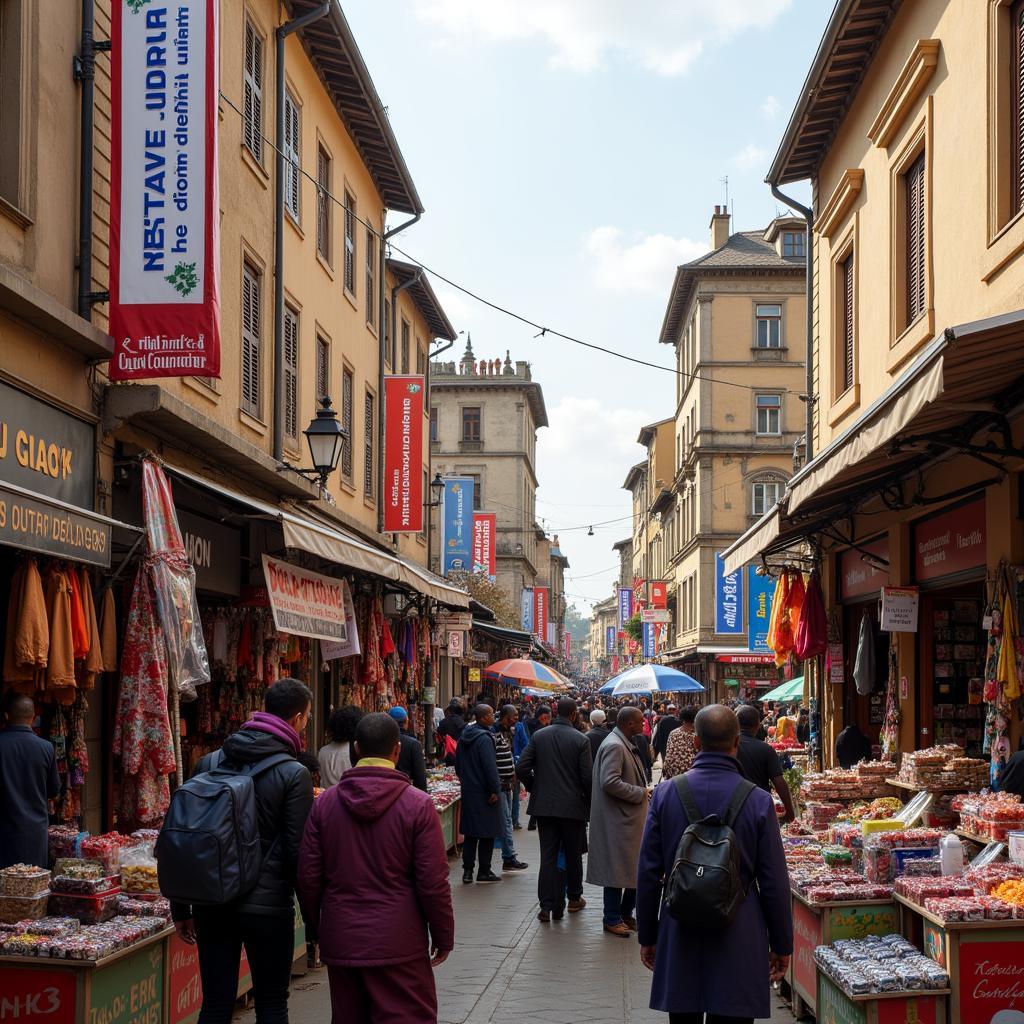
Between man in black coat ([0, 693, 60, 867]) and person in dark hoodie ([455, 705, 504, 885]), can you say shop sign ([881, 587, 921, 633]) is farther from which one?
man in black coat ([0, 693, 60, 867])

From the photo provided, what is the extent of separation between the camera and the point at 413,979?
5523 millimetres

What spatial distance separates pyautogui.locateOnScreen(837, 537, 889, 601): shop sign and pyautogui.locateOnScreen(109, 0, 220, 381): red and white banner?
27.0 feet

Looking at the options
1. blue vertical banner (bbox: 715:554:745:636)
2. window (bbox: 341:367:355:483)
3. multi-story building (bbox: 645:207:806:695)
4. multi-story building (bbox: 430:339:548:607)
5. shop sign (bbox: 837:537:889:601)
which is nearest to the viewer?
shop sign (bbox: 837:537:889:601)

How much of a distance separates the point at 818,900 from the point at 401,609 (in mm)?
15117

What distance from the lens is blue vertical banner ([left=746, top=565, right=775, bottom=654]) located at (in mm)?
25328

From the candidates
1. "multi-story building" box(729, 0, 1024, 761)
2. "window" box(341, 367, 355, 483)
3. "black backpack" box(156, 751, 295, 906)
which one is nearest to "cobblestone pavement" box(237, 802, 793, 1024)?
"black backpack" box(156, 751, 295, 906)

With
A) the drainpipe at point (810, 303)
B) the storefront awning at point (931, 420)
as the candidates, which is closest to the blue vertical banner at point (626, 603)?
the drainpipe at point (810, 303)

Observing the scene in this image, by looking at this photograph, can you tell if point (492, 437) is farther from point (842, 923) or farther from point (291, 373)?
point (842, 923)

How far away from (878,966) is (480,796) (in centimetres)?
770

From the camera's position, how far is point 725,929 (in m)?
5.57

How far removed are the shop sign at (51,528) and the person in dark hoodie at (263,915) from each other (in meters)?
2.12

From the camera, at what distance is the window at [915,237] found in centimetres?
1356

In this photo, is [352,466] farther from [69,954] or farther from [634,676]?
[69,954]

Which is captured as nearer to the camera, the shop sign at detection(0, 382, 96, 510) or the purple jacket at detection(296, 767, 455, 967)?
the purple jacket at detection(296, 767, 455, 967)
